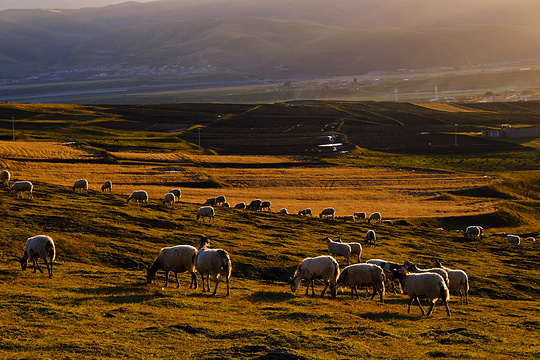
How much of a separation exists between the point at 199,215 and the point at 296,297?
23665 millimetres

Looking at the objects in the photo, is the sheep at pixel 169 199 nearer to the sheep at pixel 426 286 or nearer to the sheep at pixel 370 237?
the sheep at pixel 370 237

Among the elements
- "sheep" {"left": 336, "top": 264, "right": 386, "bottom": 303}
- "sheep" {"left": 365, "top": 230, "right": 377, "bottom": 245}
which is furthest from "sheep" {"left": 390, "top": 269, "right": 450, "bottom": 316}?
"sheep" {"left": 365, "top": 230, "right": 377, "bottom": 245}

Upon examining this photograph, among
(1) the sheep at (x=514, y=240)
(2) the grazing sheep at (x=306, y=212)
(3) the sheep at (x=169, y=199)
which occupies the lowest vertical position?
(1) the sheep at (x=514, y=240)

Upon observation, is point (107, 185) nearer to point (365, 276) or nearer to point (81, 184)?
point (81, 184)

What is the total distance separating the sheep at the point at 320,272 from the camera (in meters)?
29.7

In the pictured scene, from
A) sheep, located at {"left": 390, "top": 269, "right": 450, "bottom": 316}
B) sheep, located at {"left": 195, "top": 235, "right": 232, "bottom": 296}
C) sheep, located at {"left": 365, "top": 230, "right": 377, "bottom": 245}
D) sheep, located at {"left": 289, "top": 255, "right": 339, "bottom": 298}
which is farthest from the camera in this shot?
sheep, located at {"left": 365, "top": 230, "right": 377, "bottom": 245}

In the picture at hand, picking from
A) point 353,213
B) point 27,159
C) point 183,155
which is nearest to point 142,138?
point 183,155

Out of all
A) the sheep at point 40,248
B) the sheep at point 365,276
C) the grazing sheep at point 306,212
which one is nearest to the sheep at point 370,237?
the grazing sheep at point 306,212

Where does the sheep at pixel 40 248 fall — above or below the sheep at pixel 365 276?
above

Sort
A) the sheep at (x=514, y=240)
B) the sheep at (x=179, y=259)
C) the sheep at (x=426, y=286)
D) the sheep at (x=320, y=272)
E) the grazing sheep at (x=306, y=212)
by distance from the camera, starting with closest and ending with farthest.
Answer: the sheep at (x=426, y=286) → the sheep at (x=179, y=259) → the sheep at (x=320, y=272) → the sheep at (x=514, y=240) → the grazing sheep at (x=306, y=212)

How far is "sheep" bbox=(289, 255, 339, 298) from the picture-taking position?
2970 centimetres

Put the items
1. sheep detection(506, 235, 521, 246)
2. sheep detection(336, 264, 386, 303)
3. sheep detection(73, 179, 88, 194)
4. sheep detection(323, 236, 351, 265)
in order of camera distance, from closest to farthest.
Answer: sheep detection(336, 264, 386, 303), sheep detection(323, 236, 351, 265), sheep detection(506, 235, 521, 246), sheep detection(73, 179, 88, 194)

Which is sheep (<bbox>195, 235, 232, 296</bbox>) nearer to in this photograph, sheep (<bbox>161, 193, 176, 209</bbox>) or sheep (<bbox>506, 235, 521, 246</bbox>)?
sheep (<bbox>161, 193, 176, 209</bbox>)

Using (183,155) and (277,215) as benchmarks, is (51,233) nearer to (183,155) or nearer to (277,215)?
(277,215)
